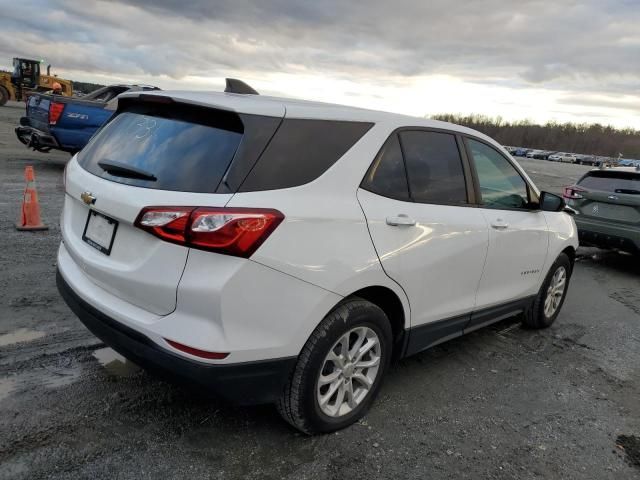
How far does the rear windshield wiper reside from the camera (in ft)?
8.63

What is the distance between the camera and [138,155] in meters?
2.79

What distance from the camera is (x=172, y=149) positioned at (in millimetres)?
2676

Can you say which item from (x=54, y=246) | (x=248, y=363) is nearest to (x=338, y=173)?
(x=248, y=363)

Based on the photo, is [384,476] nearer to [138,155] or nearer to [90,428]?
[90,428]

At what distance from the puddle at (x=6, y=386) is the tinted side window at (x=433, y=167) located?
264 cm

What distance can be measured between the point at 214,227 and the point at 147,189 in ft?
1.49

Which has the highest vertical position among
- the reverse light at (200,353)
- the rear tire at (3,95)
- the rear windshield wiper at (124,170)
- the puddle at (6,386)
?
the rear windshield wiper at (124,170)

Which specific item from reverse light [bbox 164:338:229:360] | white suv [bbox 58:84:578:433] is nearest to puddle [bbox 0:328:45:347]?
white suv [bbox 58:84:578:433]

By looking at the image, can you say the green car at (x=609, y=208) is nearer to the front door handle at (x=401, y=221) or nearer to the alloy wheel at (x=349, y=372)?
the front door handle at (x=401, y=221)

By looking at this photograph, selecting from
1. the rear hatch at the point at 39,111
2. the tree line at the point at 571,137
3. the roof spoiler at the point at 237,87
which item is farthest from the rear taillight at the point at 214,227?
the tree line at the point at 571,137

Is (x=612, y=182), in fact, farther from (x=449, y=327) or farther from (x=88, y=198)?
(x=88, y=198)

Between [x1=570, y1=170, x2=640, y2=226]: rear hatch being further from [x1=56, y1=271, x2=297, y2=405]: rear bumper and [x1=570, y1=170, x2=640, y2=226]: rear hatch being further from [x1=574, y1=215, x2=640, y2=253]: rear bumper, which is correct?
[x1=56, y1=271, x2=297, y2=405]: rear bumper

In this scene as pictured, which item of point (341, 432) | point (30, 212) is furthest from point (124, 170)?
point (30, 212)

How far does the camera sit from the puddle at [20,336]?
12.3 feet
